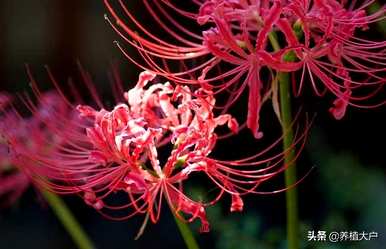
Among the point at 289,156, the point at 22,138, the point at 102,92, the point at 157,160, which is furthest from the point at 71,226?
the point at 102,92

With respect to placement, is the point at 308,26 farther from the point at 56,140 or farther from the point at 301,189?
the point at 301,189

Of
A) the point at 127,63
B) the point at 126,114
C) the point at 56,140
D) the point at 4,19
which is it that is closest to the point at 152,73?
the point at 126,114

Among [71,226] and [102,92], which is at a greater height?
[102,92]

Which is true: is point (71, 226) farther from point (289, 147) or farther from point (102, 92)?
point (102, 92)

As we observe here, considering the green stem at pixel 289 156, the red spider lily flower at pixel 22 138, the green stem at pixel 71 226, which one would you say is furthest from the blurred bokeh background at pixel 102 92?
the green stem at pixel 289 156

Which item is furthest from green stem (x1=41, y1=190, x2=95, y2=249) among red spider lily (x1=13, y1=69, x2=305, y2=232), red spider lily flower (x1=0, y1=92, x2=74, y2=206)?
red spider lily (x1=13, y1=69, x2=305, y2=232)

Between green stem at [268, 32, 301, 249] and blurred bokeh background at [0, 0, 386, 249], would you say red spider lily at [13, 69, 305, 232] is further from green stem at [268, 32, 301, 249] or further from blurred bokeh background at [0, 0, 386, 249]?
blurred bokeh background at [0, 0, 386, 249]
